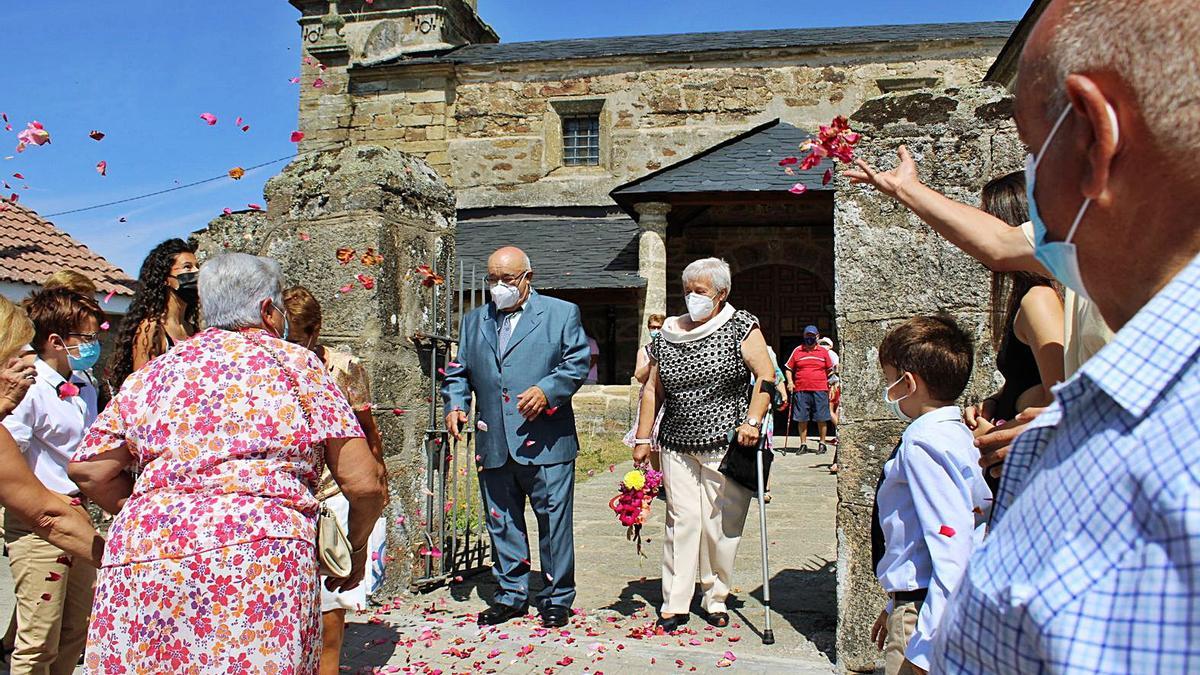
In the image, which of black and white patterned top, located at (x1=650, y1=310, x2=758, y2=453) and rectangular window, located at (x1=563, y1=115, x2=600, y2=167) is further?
rectangular window, located at (x1=563, y1=115, x2=600, y2=167)

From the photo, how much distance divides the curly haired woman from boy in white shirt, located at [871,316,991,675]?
2.82 metres

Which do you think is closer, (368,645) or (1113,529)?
(1113,529)

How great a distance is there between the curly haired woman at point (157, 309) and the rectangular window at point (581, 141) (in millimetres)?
14785

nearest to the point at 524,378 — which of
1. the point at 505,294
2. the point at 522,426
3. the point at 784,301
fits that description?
the point at 522,426

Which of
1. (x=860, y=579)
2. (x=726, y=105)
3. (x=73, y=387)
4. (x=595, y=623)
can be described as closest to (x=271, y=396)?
(x=73, y=387)

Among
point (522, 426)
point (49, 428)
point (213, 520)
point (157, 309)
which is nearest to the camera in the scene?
point (213, 520)

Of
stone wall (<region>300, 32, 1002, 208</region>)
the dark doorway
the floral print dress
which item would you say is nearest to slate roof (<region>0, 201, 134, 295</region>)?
stone wall (<region>300, 32, 1002, 208</region>)

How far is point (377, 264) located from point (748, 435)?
215cm

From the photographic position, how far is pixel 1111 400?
889mm

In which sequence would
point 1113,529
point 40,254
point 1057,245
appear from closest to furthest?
point 1113,529
point 1057,245
point 40,254

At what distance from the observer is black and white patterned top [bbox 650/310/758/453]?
5.07 metres

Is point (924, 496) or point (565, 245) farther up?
point (565, 245)

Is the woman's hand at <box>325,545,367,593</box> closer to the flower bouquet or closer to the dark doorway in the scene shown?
the flower bouquet

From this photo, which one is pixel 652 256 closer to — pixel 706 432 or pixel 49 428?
pixel 706 432
